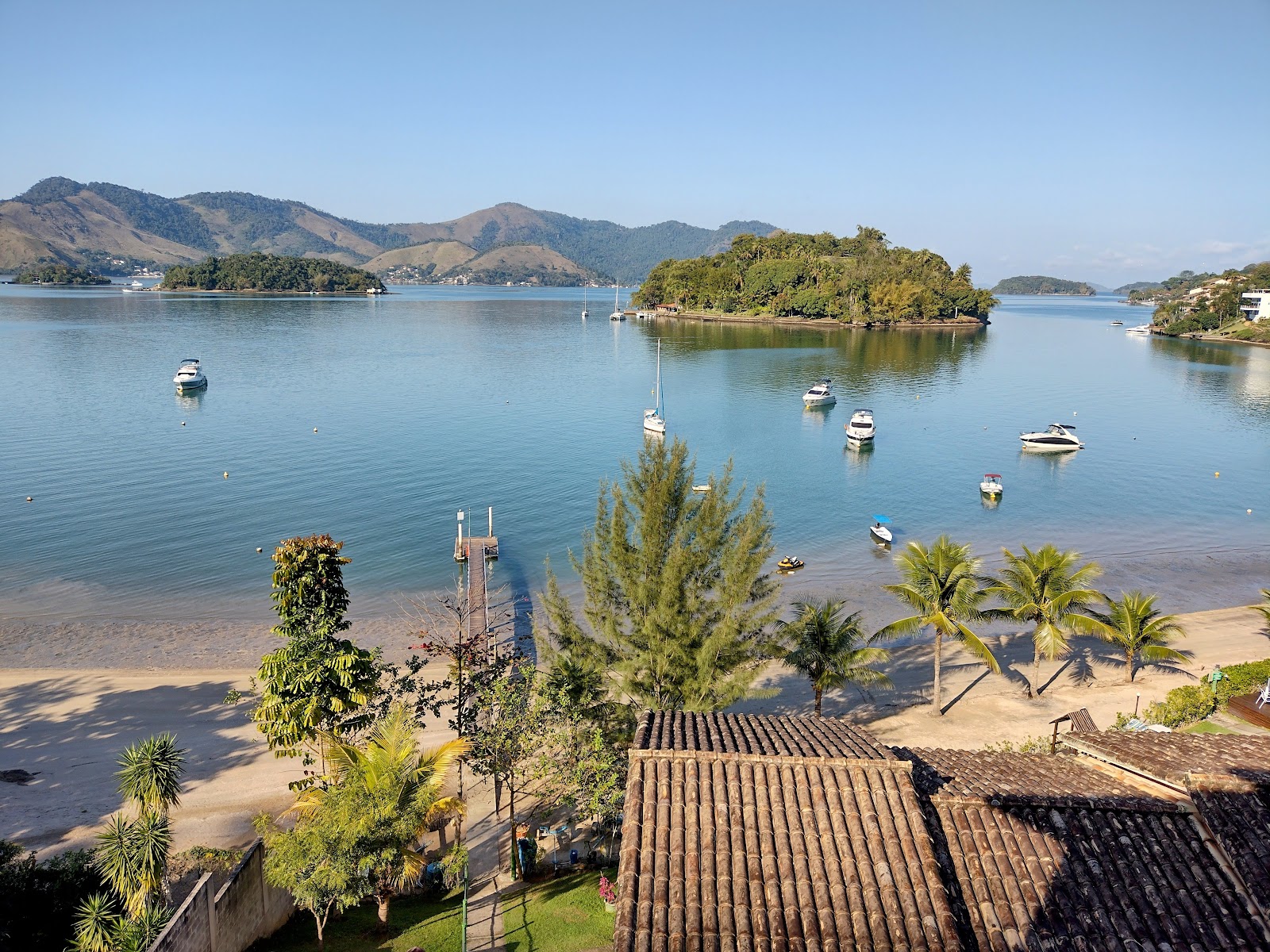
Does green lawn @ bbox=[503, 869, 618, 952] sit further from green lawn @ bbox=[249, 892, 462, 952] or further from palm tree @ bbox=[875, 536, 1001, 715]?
palm tree @ bbox=[875, 536, 1001, 715]

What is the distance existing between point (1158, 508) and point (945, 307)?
11999 cm

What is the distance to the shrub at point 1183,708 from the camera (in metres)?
19.3

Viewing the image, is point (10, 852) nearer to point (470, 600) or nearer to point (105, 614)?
point (470, 600)

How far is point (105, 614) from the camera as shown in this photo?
93.0 feet

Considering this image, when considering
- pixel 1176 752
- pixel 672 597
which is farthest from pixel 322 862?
pixel 1176 752

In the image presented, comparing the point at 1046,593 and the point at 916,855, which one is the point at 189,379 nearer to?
the point at 1046,593

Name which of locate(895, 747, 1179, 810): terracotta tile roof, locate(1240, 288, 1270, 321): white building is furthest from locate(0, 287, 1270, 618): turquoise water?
locate(1240, 288, 1270, 321): white building

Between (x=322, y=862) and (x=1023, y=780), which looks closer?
(x=1023, y=780)

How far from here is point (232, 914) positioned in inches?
453

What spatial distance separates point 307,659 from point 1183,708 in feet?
64.2

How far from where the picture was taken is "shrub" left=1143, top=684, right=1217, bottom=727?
19.3 metres

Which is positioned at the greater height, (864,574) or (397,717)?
(397,717)

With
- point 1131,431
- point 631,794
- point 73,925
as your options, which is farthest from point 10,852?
point 1131,431

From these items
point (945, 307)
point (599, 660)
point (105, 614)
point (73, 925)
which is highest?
point (945, 307)
